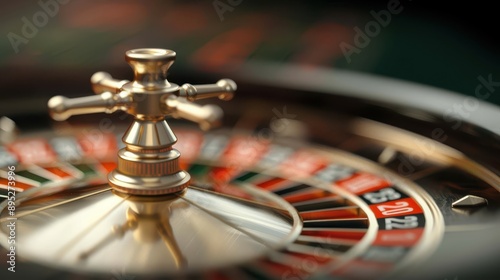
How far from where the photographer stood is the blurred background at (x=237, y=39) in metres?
2.44

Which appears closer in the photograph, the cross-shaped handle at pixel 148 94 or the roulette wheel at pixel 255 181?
the roulette wheel at pixel 255 181

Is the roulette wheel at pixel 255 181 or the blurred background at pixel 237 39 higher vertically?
the blurred background at pixel 237 39

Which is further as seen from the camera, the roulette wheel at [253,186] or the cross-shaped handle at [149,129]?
the cross-shaped handle at [149,129]

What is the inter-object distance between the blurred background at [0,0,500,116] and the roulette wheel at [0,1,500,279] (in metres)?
0.11

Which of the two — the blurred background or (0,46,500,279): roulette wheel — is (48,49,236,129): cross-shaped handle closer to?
(0,46,500,279): roulette wheel

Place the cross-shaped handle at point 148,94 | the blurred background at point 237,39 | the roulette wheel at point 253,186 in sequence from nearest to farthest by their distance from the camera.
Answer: the roulette wheel at point 253,186, the cross-shaped handle at point 148,94, the blurred background at point 237,39

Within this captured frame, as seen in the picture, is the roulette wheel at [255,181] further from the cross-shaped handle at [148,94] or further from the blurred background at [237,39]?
the blurred background at [237,39]

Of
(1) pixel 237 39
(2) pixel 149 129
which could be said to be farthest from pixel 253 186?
(1) pixel 237 39

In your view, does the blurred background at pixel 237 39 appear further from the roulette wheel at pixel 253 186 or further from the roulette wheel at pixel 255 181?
the roulette wheel at pixel 253 186

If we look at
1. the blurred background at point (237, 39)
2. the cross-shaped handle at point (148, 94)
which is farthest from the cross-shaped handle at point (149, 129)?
the blurred background at point (237, 39)

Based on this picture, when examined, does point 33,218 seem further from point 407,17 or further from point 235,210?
point 407,17

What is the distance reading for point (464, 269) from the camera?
3.96 ft

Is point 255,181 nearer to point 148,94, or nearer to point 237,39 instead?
point 148,94

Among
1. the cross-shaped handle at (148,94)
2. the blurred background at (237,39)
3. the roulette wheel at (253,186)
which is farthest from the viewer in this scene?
the blurred background at (237,39)
